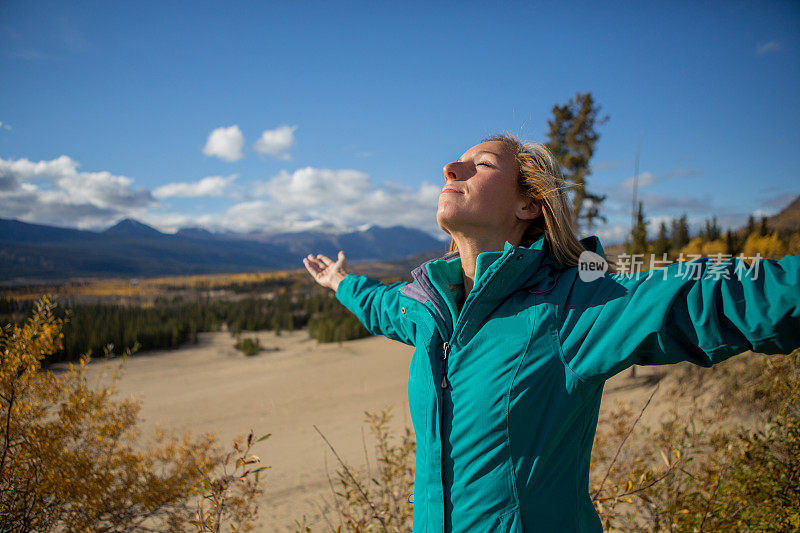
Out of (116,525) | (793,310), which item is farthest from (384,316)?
(116,525)

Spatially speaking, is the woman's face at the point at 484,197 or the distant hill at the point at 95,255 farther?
the distant hill at the point at 95,255

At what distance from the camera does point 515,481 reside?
143 cm

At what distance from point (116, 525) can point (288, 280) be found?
6267 centimetres

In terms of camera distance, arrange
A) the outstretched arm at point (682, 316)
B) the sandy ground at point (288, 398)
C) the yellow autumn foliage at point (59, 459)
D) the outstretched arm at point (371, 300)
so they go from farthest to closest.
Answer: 1. the sandy ground at point (288, 398)
2. the yellow autumn foliage at point (59, 459)
3. the outstretched arm at point (371, 300)
4. the outstretched arm at point (682, 316)

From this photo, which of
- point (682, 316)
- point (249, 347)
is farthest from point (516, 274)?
point (249, 347)

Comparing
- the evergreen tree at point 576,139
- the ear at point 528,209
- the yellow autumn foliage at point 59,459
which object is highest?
the evergreen tree at point 576,139

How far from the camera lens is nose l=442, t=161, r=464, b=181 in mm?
1870

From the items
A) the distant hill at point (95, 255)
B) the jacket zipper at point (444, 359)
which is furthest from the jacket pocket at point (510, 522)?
the distant hill at point (95, 255)

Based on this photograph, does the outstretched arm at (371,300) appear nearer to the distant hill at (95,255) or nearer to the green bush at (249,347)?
the distant hill at (95,255)

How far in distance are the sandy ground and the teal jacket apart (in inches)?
137

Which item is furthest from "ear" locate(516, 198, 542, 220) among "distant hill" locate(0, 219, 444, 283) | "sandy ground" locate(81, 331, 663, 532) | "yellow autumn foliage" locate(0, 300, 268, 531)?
"sandy ground" locate(81, 331, 663, 532)

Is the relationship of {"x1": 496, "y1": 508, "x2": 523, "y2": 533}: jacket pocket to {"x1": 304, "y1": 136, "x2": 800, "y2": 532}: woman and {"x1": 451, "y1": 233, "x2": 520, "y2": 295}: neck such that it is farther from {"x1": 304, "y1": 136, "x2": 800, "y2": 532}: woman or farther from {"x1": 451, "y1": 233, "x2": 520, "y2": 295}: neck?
{"x1": 451, "y1": 233, "x2": 520, "y2": 295}: neck

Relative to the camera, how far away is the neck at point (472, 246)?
1.90 m

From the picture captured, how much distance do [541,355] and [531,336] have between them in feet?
0.24
